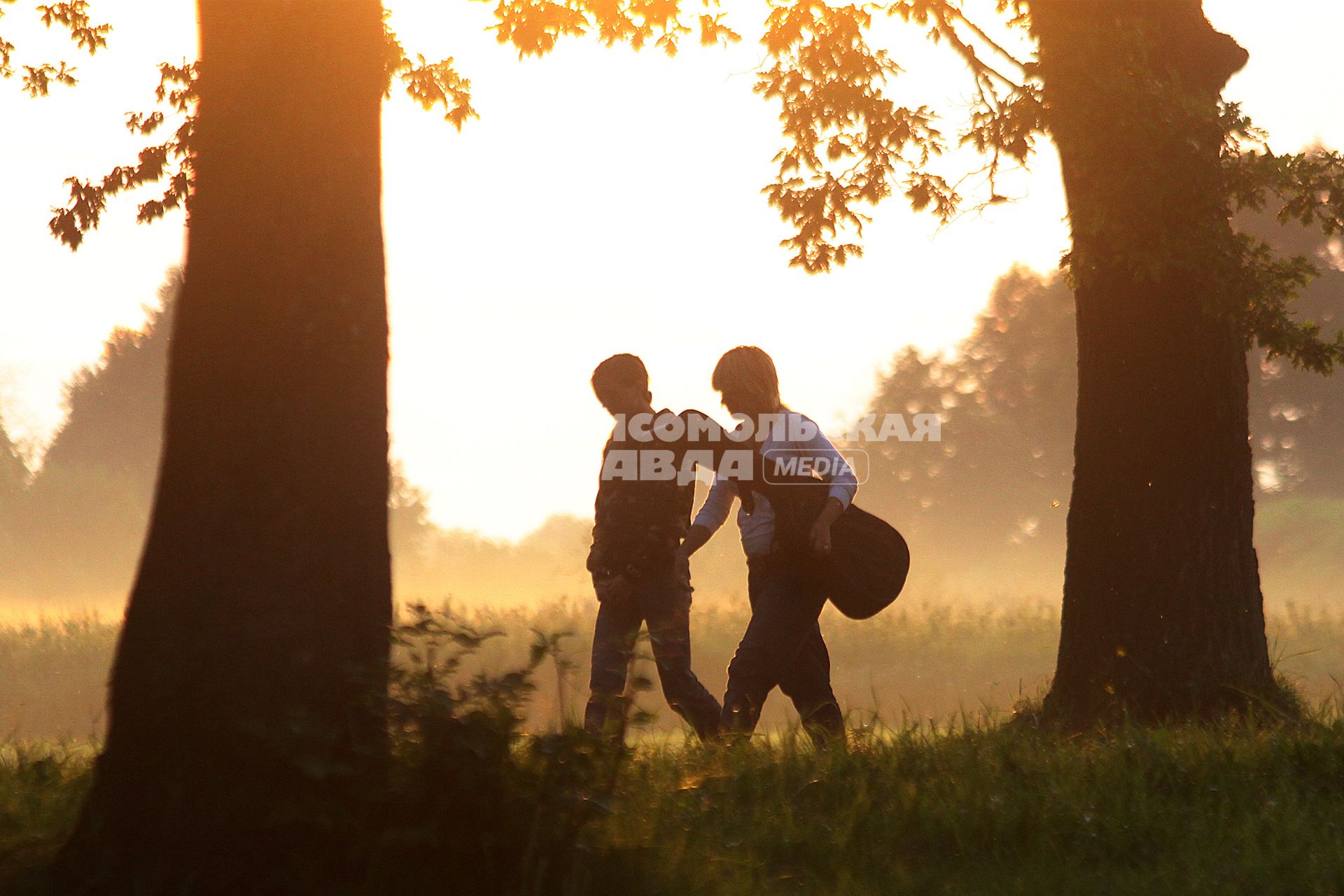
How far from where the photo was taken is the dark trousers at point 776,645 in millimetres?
6223

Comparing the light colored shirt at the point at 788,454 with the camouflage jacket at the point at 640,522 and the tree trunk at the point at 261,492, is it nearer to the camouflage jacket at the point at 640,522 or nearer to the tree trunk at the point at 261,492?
the camouflage jacket at the point at 640,522

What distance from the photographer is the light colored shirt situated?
6.22 meters

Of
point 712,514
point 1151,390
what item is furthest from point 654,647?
point 1151,390

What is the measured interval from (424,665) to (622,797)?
795 mm

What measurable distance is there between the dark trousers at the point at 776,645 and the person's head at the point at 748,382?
0.75 meters

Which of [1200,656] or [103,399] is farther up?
[103,399]

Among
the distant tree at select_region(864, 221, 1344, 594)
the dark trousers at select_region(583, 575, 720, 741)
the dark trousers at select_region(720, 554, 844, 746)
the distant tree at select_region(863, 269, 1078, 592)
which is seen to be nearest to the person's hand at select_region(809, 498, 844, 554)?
the dark trousers at select_region(720, 554, 844, 746)

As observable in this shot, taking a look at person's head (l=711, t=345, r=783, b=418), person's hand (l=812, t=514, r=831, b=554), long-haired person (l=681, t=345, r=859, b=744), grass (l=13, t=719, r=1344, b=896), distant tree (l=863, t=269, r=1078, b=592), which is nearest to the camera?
grass (l=13, t=719, r=1344, b=896)

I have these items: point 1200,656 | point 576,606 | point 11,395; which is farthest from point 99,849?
point 11,395

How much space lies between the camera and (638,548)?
21.2ft

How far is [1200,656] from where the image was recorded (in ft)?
23.3

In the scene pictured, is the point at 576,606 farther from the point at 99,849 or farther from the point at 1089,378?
the point at 99,849

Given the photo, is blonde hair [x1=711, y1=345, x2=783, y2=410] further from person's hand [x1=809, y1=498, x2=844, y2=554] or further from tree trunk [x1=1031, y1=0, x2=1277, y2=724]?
tree trunk [x1=1031, y1=0, x2=1277, y2=724]

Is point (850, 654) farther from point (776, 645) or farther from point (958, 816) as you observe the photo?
point (958, 816)
